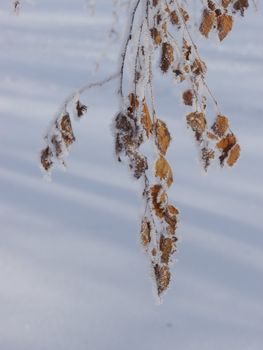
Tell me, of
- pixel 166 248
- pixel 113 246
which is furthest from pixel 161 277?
pixel 113 246

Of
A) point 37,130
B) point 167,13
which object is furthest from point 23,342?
point 37,130

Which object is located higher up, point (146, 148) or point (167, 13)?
point (167, 13)

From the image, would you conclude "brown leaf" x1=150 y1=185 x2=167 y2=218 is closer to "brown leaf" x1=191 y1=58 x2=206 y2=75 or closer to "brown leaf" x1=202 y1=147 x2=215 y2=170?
"brown leaf" x1=202 y1=147 x2=215 y2=170

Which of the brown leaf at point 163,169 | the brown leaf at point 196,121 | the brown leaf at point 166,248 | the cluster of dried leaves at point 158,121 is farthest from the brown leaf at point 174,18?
the brown leaf at point 166,248

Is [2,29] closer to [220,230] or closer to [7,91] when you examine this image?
[7,91]

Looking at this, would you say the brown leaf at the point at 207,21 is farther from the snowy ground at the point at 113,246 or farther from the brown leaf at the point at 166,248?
the snowy ground at the point at 113,246

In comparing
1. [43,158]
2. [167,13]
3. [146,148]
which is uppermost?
[167,13]
